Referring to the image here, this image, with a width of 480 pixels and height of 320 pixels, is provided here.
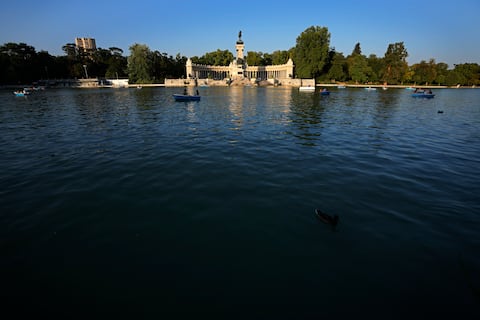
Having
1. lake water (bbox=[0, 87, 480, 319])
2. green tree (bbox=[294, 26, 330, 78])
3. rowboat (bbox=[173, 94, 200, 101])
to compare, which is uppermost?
green tree (bbox=[294, 26, 330, 78])

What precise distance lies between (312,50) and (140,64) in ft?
232

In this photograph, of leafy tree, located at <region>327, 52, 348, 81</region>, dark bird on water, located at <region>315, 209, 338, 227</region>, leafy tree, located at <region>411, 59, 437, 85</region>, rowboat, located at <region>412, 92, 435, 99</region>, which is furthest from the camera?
leafy tree, located at <region>327, 52, 348, 81</region>

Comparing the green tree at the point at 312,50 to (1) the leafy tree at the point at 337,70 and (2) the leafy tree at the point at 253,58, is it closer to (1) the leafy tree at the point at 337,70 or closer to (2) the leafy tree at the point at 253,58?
(1) the leafy tree at the point at 337,70

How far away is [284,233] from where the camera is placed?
6.05m

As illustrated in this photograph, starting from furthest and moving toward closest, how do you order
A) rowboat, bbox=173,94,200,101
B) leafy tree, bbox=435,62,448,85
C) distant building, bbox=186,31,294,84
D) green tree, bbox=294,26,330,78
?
distant building, bbox=186,31,294,84 < leafy tree, bbox=435,62,448,85 < green tree, bbox=294,26,330,78 < rowboat, bbox=173,94,200,101

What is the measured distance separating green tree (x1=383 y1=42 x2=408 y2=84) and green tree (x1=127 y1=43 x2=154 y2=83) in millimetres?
98688

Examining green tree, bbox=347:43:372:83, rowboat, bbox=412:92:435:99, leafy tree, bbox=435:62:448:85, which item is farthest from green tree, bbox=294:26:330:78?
rowboat, bbox=412:92:435:99

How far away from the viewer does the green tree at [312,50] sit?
3693 inches

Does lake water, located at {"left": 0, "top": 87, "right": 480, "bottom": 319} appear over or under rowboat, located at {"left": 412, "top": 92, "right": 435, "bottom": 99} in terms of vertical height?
under

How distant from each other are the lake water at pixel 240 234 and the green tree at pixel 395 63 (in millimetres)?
103509

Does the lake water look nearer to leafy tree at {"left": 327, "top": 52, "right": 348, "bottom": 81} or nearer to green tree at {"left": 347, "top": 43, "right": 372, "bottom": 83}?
leafy tree at {"left": 327, "top": 52, "right": 348, "bottom": 81}

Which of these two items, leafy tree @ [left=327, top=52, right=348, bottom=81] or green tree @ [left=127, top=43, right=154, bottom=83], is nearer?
leafy tree @ [left=327, top=52, right=348, bottom=81]

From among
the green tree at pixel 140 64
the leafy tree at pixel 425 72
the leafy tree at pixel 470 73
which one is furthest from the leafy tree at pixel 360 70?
the green tree at pixel 140 64

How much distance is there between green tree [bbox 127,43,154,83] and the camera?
10031 centimetres
